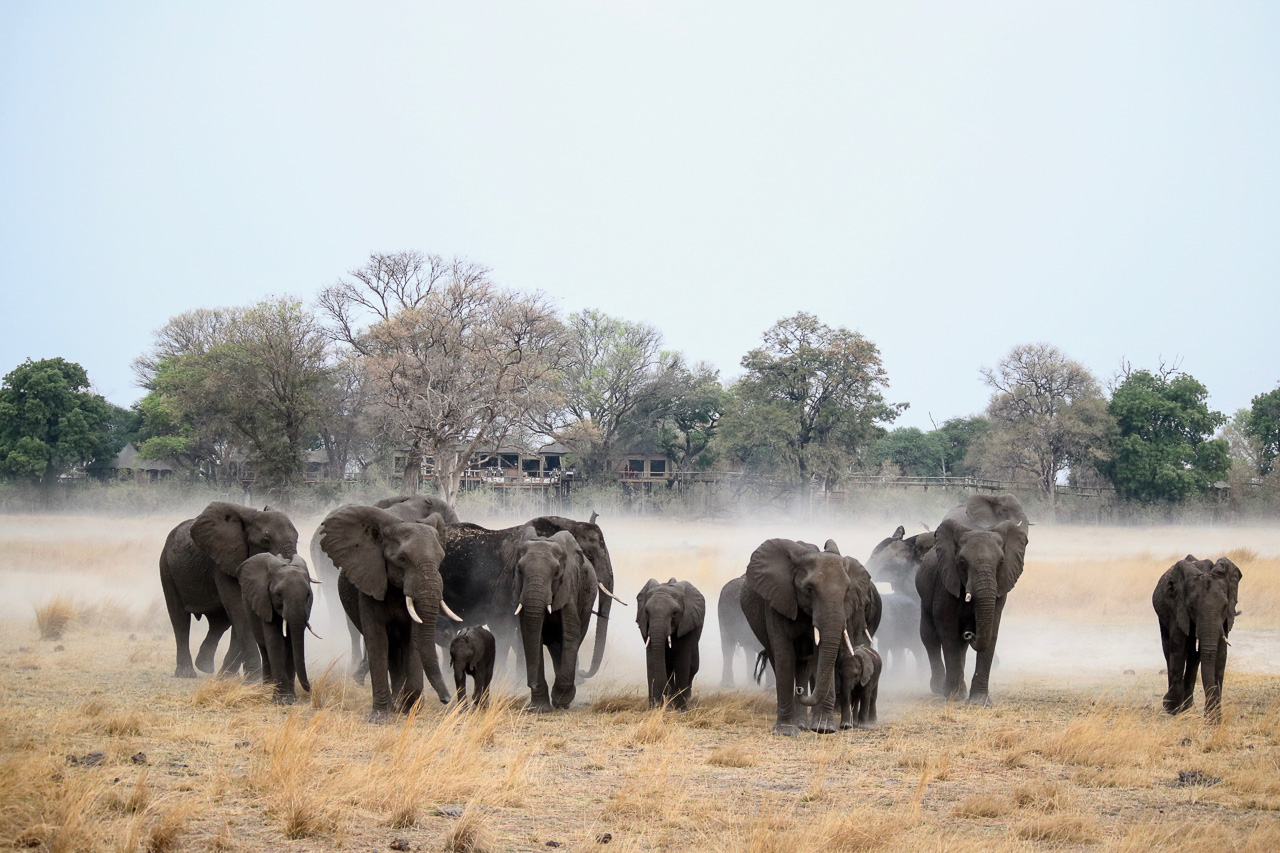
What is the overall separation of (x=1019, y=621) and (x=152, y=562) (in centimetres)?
2309

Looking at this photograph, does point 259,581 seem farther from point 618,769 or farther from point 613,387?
point 613,387

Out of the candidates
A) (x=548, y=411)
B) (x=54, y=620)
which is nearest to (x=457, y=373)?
(x=548, y=411)

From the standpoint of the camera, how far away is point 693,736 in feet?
40.3

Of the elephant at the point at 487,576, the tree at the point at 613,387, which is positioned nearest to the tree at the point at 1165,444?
the tree at the point at 613,387

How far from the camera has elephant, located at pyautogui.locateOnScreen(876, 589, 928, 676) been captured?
1833cm

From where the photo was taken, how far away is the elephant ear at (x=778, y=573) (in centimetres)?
1268

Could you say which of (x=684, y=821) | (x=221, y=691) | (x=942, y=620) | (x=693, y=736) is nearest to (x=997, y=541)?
(x=942, y=620)

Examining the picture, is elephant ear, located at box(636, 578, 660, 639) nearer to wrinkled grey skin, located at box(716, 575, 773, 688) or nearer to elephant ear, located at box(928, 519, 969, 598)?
wrinkled grey skin, located at box(716, 575, 773, 688)

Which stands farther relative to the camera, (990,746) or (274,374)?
(274,374)

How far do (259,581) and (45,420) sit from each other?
51847 millimetres

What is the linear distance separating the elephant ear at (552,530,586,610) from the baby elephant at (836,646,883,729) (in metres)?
3.44

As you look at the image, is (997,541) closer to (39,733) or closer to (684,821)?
(684,821)

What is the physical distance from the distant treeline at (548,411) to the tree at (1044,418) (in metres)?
0.11

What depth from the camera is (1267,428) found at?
213 ft
